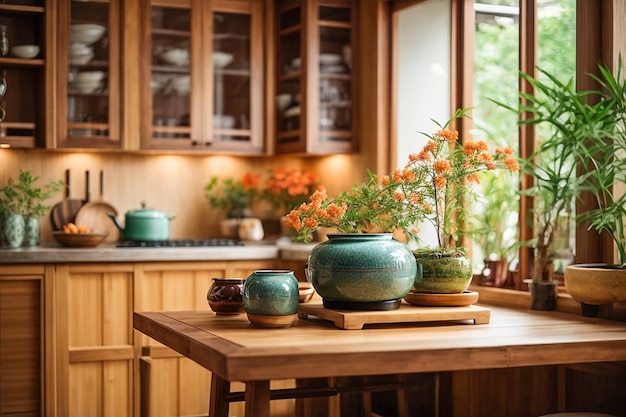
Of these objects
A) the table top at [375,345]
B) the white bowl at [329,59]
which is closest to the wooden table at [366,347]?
the table top at [375,345]

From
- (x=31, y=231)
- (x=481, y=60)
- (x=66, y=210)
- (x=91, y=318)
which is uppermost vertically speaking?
(x=481, y=60)

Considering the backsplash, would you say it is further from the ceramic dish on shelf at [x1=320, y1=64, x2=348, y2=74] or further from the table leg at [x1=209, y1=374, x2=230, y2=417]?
the table leg at [x1=209, y1=374, x2=230, y2=417]

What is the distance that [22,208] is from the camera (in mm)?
5164

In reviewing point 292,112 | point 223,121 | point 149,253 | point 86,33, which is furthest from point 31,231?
point 292,112

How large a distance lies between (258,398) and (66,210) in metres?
3.17

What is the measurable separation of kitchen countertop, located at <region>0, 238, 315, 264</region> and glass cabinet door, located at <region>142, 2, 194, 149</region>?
74cm

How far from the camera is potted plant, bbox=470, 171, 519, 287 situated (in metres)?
4.20

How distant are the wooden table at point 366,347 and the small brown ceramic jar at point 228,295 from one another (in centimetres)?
5

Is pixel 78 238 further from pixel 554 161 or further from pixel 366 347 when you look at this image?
pixel 366 347

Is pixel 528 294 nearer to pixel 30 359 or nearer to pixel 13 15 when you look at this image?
pixel 30 359

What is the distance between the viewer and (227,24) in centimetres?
544

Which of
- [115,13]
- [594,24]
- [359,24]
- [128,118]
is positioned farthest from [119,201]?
[594,24]

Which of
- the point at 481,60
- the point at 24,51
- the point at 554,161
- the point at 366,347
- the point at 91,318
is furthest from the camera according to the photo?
the point at 24,51

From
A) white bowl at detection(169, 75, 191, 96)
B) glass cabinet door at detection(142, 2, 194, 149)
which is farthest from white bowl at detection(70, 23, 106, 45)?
white bowl at detection(169, 75, 191, 96)
